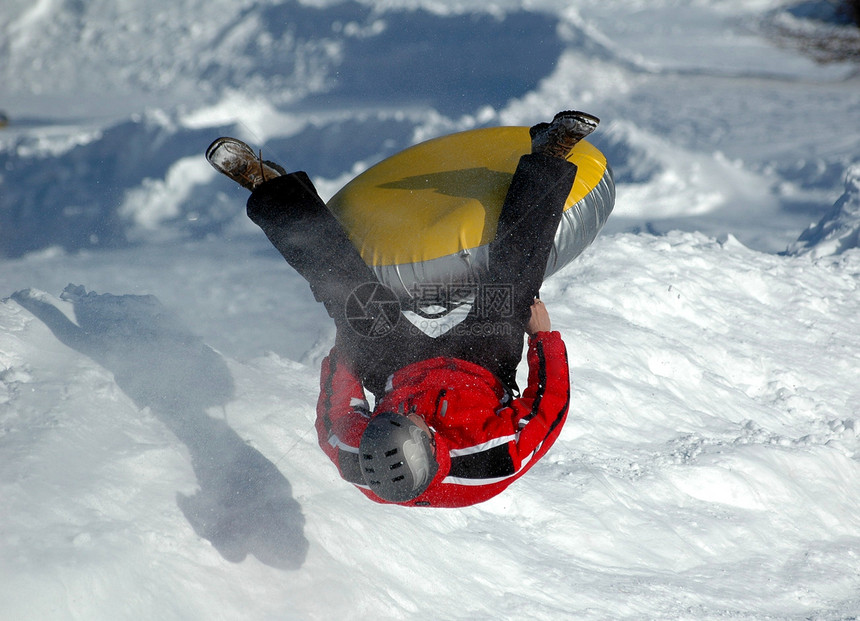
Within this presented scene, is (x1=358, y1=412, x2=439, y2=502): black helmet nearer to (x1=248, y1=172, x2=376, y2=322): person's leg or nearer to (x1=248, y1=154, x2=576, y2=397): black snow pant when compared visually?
(x1=248, y1=154, x2=576, y2=397): black snow pant

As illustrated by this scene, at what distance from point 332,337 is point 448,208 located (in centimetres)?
136

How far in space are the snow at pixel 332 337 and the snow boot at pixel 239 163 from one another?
83 cm

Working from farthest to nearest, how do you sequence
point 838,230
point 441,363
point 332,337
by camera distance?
point 838,230 → point 332,337 → point 441,363

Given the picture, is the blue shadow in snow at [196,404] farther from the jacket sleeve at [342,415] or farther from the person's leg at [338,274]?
the person's leg at [338,274]

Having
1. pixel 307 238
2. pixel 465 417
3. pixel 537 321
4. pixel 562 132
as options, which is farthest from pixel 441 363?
pixel 562 132

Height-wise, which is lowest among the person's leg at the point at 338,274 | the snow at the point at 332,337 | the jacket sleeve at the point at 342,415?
the snow at the point at 332,337

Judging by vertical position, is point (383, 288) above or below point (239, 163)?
below

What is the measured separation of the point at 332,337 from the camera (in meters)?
3.78

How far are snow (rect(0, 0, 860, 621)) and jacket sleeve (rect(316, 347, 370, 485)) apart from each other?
0.37 m

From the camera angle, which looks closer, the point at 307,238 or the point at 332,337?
the point at 307,238

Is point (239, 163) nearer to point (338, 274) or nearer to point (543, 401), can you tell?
point (338, 274)

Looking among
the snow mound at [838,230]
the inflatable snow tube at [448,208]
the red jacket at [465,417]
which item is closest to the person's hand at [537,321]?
the red jacket at [465,417]

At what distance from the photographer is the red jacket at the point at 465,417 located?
194cm

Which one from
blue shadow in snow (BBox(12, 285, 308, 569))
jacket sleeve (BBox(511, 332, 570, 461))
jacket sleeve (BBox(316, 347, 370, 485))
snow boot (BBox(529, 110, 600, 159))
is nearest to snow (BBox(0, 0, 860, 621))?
blue shadow in snow (BBox(12, 285, 308, 569))
